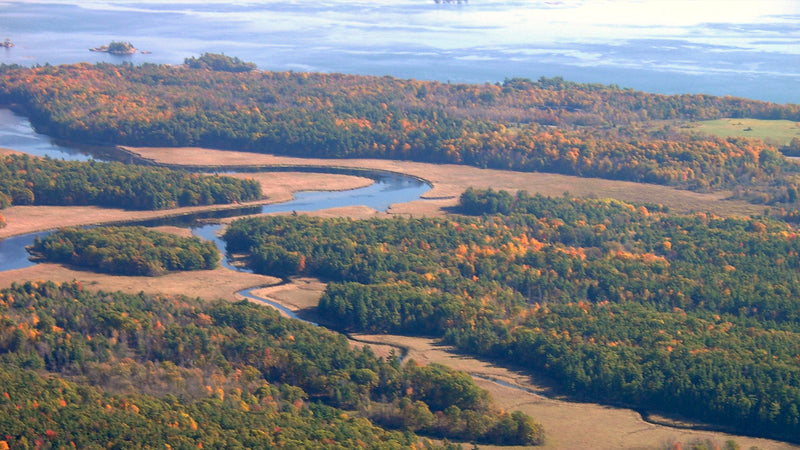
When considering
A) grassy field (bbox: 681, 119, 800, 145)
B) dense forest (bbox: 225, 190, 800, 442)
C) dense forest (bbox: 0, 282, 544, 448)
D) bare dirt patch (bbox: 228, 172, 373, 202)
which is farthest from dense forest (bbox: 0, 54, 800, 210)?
dense forest (bbox: 0, 282, 544, 448)

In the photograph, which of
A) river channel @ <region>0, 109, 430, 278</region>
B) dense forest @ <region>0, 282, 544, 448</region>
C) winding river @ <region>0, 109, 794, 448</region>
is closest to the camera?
dense forest @ <region>0, 282, 544, 448</region>

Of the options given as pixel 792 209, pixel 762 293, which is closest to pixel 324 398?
pixel 762 293

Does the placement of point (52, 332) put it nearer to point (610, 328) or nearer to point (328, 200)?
point (610, 328)

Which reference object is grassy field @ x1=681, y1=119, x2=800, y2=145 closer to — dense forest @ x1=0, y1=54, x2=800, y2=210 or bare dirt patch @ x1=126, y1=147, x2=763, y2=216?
dense forest @ x1=0, y1=54, x2=800, y2=210

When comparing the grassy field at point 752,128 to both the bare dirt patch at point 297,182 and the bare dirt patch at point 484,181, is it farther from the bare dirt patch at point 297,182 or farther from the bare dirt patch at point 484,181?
the bare dirt patch at point 297,182

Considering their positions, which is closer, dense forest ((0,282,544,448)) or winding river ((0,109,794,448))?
dense forest ((0,282,544,448))

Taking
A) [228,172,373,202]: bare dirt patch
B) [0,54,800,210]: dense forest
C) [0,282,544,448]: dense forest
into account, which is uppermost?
[0,54,800,210]: dense forest

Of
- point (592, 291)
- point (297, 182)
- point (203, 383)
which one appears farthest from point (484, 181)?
point (203, 383)
